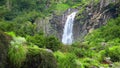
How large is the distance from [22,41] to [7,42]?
3.60 feet

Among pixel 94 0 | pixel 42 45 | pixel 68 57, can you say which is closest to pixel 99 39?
pixel 94 0

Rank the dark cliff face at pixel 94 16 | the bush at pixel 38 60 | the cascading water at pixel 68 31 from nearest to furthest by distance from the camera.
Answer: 1. the bush at pixel 38 60
2. the dark cliff face at pixel 94 16
3. the cascading water at pixel 68 31

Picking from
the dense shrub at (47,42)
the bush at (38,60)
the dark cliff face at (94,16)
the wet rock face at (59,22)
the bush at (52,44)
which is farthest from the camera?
the wet rock face at (59,22)

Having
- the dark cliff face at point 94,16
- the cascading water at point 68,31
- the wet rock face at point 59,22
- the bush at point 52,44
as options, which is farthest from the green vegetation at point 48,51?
the wet rock face at point 59,22

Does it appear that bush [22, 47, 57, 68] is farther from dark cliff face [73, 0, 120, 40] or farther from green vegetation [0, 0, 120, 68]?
dark cliff face [73, 0, 120, 40]

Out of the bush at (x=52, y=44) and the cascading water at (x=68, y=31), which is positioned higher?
the bush at (x=52, y=44)

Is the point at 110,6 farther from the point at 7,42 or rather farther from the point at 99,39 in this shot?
the point at 7,42

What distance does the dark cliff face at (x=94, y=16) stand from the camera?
56.4 m

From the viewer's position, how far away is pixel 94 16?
59.1 m

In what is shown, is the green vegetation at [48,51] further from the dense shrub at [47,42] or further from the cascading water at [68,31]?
the cascading water at [68,31]

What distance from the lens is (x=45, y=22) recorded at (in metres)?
63.8

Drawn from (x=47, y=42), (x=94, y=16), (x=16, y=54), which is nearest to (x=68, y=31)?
(x=94, y=16)

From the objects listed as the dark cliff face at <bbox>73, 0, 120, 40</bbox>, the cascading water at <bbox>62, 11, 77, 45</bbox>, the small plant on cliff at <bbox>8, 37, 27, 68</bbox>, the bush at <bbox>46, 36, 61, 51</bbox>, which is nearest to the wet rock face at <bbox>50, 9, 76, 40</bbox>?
the cascading water at <bbox>62, 11, 77, 45</bbox>

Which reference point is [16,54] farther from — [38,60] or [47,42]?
[47,42]
